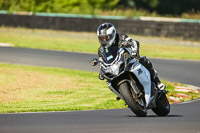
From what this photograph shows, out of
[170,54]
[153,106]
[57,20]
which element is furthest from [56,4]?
[153,106]

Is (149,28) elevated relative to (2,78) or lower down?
lower down

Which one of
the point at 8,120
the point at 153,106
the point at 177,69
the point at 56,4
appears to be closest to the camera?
the point at 8,120

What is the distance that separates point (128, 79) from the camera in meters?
9.05

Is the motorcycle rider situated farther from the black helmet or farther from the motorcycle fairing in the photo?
the motorcycle fairing

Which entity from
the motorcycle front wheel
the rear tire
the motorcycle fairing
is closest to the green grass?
the rear tire

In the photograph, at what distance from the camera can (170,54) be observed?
26.4m

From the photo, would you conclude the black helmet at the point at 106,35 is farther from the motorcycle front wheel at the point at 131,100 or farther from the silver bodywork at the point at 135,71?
the motorcycle front wheel at the point at 131,100

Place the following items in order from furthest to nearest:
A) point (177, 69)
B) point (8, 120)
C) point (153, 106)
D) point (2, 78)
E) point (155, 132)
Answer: point (177, 69) < point (2, 78) < point (153, 106) < point (8, 120) < point (155, 132)

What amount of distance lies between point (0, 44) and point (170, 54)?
8.60m

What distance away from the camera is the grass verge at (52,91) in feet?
37.1

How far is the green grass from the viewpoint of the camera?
2698 centimetres

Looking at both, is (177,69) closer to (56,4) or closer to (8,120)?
(8,120)

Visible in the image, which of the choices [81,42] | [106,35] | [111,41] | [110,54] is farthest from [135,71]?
[81,42]

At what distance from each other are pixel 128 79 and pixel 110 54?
1.64 feet
